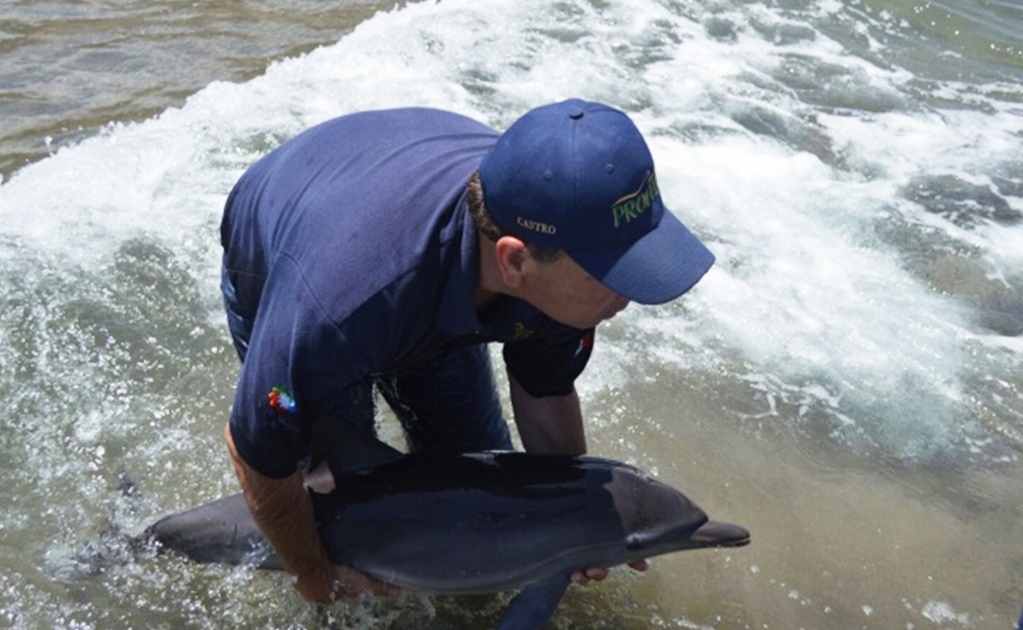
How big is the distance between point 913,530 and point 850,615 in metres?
0.60

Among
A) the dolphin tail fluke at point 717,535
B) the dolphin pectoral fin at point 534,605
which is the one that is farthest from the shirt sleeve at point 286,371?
the dolphin tail fluke at point 717,535

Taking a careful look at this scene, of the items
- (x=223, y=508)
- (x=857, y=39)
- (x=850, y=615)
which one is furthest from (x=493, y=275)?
(x=857, y=39)

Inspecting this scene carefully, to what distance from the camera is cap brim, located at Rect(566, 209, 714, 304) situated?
8.35 feet

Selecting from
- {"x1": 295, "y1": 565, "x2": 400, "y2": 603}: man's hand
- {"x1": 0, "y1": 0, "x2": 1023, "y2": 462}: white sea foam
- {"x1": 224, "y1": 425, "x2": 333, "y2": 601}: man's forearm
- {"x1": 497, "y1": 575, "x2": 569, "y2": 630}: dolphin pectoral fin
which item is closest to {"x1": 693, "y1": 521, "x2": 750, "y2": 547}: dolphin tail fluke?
{"x1": 497, "y1": 575, "x2": 569, "y2": 630}: dolphin pectoral fin

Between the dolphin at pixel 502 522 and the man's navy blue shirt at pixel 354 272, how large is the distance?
A: 523mm

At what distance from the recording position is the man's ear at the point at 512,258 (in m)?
2.56

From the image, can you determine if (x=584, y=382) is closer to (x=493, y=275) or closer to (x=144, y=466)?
(x=144, y=466)

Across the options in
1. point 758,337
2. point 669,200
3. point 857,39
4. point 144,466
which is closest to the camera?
point 144,466

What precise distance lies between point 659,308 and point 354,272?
3163 millimetres

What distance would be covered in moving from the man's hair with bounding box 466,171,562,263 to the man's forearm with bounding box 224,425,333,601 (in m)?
0.82

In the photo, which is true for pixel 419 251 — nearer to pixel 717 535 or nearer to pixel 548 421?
pixel 548 421

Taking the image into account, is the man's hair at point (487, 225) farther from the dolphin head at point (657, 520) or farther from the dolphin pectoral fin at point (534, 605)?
the dolphin pectoral fin at point (534, 605)

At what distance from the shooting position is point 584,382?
4930mm

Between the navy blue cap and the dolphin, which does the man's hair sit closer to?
the navy blue cap
